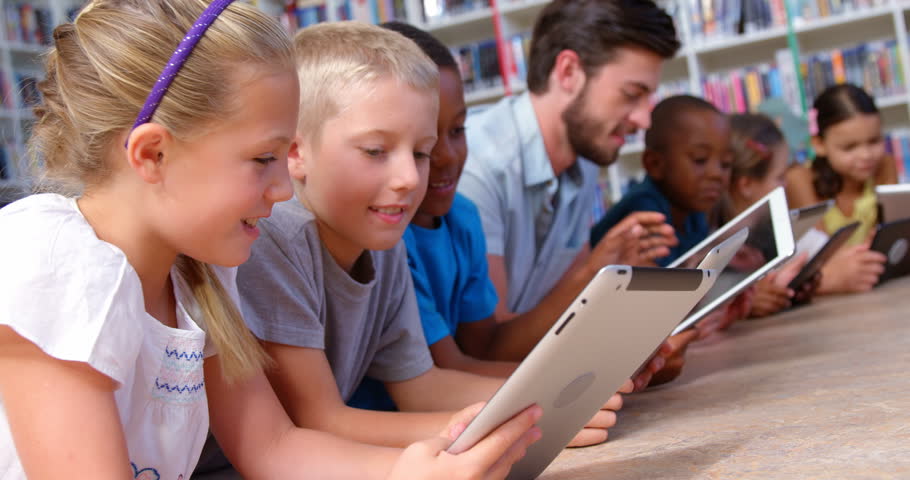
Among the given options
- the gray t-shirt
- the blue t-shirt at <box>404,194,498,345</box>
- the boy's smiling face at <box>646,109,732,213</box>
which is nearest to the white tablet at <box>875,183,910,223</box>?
the boy's smiling face at <box>646,109,732,213</box>

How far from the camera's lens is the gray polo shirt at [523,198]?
68.4 inches

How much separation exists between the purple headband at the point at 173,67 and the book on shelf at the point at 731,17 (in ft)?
11.4

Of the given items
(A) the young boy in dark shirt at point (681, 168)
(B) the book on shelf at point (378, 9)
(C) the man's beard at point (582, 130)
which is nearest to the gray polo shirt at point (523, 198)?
(C) the man's beard at point (582, 130)

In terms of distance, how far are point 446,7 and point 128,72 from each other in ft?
11.3

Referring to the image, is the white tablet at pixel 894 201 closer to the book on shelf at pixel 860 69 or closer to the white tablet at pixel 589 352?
the book on shelf at pixel 860 69

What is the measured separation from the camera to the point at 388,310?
43.4 inches

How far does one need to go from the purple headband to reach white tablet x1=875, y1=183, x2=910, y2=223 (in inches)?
82.4

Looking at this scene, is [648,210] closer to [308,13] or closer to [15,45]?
[308,13]

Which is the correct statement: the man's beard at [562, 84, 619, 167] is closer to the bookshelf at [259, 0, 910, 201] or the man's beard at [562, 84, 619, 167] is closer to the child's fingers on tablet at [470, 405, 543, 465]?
the child's fingers on tablet at [470, 405, 543, 465]

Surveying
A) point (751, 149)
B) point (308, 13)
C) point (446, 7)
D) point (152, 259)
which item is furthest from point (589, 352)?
point (308, 13)

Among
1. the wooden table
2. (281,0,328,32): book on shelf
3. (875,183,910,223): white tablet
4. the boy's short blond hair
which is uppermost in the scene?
(281,0,328,32): book on shelf

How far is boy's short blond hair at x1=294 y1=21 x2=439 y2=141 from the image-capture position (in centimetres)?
97

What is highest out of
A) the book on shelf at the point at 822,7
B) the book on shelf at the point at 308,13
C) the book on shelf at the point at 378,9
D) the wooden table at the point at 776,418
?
the book on shelf at the point at 308,13

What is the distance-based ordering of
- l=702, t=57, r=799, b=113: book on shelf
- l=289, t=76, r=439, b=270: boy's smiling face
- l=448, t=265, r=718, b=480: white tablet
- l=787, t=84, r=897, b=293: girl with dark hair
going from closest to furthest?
l=448, t=265, r=718, b=480: white tablet → l=289, t=76, r=439, b=270: boy's smiling face → l=787, t=84, r=897, b=293: girl with dark hair → l=702, t=57, r=799, b=113: book on shelf
